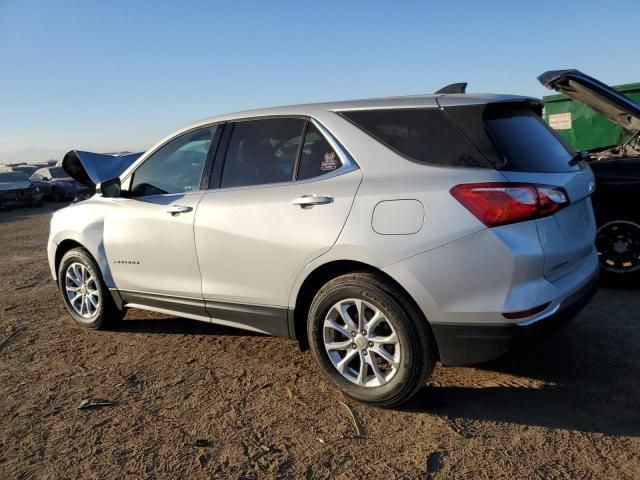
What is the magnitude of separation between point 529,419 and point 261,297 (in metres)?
1.74

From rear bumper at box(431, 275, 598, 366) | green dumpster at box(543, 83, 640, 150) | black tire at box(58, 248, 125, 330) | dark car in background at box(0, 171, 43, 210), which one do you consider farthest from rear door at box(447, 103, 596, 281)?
dark car in background at box(0, 171, 43, 210)

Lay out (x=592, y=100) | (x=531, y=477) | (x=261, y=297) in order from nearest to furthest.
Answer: (x=531, y=477)
(x=261, y=297)
(x=592, y=100)

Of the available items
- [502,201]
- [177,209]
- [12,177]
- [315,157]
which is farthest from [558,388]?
[12,177]

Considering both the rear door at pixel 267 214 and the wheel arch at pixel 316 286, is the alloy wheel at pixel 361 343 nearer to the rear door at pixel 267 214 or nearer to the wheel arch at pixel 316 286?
the wheel arch at pixel 316 286

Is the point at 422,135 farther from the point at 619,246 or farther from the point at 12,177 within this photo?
the point at 12,177

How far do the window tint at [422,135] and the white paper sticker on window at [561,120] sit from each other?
8.23 meters

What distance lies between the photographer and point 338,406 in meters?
3.16

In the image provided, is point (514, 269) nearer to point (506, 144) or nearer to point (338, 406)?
point (506, 144)

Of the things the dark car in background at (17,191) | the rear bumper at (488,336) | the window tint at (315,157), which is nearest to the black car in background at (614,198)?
the rear bumper at (488,336)

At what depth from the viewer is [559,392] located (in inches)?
126

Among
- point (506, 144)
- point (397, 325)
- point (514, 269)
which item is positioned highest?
point (506, 144)

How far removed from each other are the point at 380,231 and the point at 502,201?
646 mm

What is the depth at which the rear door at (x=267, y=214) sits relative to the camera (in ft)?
10.2

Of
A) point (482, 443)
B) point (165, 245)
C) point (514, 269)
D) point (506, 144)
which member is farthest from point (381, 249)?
point (165, 245)
